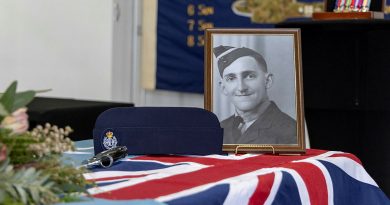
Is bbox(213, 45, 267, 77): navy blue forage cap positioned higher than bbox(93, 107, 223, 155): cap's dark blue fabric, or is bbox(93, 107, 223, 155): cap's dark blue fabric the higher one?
bbox(213, 45, 267, 77): navy blue forage cap

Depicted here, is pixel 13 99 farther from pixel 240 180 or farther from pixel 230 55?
pixel 230 55

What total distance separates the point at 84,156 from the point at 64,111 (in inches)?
55.1

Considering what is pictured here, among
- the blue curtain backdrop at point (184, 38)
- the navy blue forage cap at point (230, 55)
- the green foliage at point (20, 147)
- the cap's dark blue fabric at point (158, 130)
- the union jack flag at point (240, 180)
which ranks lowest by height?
the union jack flag at point (240, 180)

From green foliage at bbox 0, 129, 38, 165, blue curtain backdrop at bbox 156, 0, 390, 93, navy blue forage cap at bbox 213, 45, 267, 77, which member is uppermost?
blue curtain backdrop at bbox 156, 0, 390, 93

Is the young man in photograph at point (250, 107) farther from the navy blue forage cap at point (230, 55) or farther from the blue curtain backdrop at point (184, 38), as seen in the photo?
the blue curtain backdrop at point (184, 38)

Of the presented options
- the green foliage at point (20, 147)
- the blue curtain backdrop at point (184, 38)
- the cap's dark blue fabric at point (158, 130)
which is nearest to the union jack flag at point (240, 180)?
the cap's dark blue fabric at point (158, 130)

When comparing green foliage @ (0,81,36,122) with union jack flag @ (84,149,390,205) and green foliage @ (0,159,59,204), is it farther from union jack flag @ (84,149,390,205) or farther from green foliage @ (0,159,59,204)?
union jack flag @ (84,149,390,205)

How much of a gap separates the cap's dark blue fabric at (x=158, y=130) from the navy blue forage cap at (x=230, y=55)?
0.20 m

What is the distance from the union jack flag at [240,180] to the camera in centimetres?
126

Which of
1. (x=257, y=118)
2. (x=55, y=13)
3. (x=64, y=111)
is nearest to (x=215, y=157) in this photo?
(x=257, y=118)

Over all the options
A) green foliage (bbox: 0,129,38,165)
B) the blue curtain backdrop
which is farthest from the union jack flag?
the blue curtain backdrop

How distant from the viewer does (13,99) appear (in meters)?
1.07

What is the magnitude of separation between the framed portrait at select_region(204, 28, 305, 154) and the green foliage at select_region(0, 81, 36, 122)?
2.76ft

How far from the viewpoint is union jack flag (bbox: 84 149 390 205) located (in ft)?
4.15
